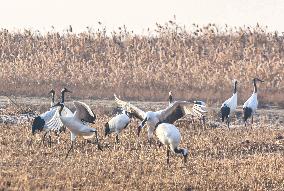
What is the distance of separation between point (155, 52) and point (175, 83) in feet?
11.3

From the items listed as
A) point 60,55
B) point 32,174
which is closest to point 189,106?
point 32,174

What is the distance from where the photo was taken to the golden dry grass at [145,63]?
2034 cm

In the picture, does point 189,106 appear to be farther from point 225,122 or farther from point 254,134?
point 225,122

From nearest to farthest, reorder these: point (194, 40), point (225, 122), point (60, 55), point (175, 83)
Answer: point (225, 122) → point (175, 83) → point (60, 55) → point (194, 40)

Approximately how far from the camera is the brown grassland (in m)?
9.02

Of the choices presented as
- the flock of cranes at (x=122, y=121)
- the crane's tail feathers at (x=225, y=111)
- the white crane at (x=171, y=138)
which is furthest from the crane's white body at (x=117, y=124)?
the crane's tail feathers at (x=225, y=111)

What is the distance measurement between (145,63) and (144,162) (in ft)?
43.2

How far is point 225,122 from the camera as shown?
16.2 m

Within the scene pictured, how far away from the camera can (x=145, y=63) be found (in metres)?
→ 23.2

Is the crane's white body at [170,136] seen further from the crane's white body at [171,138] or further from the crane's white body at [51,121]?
the crane's white body at [51,121]

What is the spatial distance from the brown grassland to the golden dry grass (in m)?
0.04

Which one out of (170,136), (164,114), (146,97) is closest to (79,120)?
(164,114)

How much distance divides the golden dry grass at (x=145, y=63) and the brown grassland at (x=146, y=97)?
37 mm

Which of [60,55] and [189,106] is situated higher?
[60,55]
